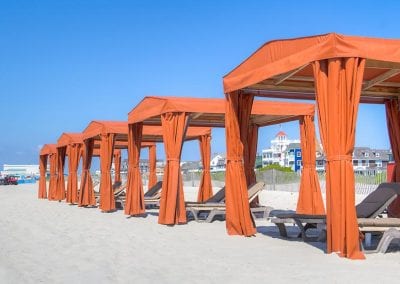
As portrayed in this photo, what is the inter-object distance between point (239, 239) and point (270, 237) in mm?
553

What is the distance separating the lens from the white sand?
500cm

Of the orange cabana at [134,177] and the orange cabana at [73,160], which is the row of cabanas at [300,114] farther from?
the orange cabana at [73,160]

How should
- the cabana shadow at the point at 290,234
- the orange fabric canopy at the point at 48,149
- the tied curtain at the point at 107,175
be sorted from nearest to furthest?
1. the cabana shadow at the point at 290,234
2. the tied curtain at the point at 107,175
3. the orange fabric canopy at the point at 48,149

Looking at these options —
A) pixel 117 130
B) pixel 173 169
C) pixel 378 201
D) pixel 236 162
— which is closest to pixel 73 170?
pixel 117 130

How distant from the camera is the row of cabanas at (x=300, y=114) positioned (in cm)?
596

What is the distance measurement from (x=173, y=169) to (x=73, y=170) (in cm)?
899

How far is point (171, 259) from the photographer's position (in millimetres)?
6109

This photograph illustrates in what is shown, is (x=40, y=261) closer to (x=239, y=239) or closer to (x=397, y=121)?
(x=239, y=239)

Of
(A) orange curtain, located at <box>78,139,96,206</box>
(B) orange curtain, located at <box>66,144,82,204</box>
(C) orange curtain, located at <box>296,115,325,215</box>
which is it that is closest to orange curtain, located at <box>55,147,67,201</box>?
(B) orange curtain, located at <box>66,144,82,204</box>

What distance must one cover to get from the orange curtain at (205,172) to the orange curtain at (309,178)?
370cm

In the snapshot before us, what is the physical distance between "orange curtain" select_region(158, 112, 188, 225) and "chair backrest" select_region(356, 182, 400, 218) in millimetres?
3964

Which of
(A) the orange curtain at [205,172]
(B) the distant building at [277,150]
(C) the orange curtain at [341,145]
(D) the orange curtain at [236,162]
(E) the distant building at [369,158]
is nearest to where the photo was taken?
(C) the orange curtain at [341,145]

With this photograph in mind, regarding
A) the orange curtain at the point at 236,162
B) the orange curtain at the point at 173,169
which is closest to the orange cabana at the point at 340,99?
the orange curtain at the point at 236,162

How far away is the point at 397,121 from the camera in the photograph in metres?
8.89
